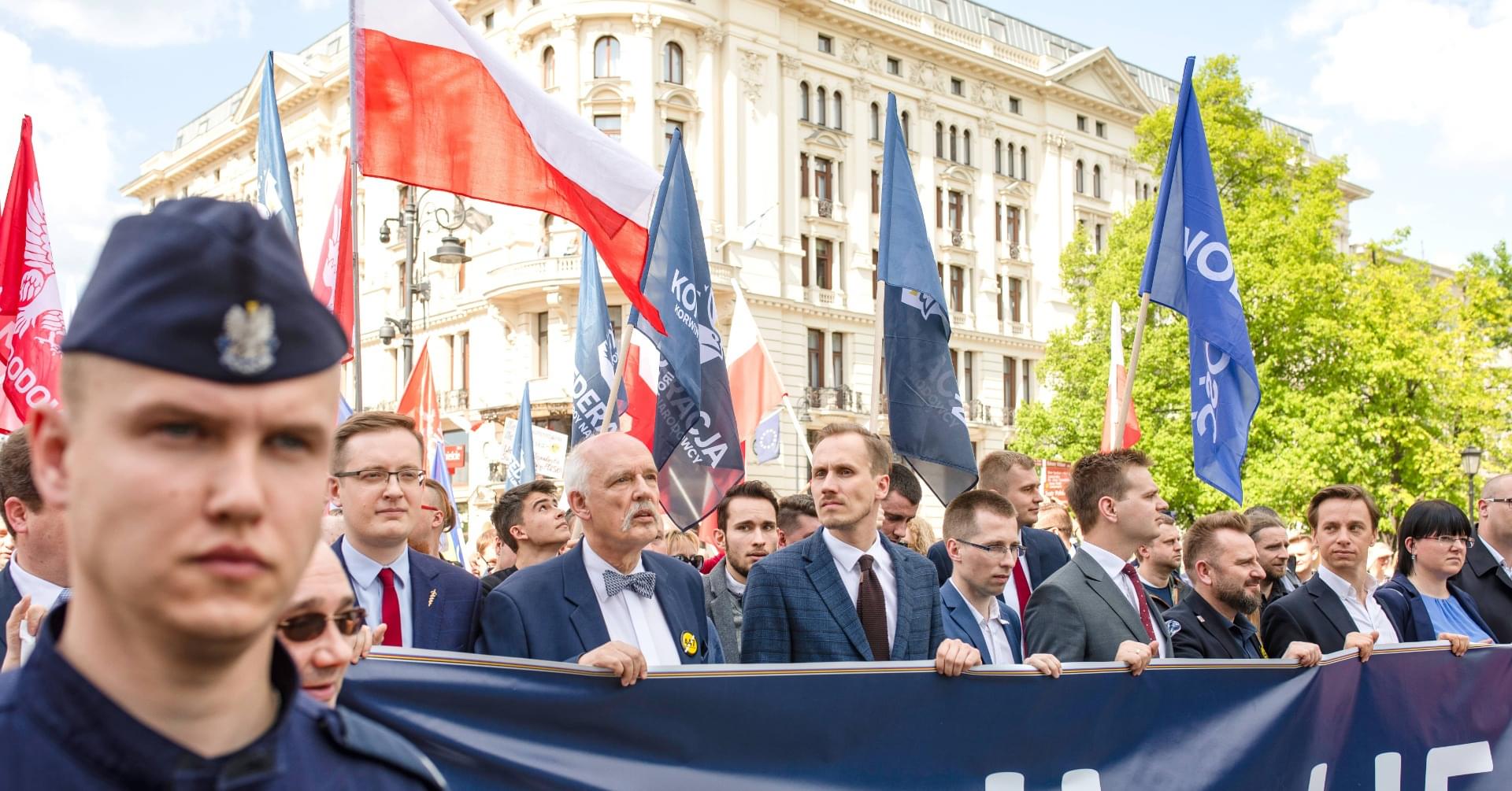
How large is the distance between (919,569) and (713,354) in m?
4.10

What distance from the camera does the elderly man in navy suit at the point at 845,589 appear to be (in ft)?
15.6

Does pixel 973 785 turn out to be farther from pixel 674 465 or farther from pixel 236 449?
pixel 674 465

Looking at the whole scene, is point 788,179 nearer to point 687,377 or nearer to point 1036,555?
point 687,377

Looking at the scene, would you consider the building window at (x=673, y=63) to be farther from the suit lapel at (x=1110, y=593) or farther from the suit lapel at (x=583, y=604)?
the suit lapel at (x=583, y=604)

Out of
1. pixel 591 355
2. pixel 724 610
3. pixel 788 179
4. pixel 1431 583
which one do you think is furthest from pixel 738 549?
pixel 788 179

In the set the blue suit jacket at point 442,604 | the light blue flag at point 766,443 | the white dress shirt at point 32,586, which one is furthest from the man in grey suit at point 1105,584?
the light blue flag at point 766,443

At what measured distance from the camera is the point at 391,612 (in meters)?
4.26

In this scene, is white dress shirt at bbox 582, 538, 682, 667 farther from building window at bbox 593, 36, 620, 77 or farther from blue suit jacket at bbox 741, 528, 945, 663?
building window at bbox 593, 36, 620, 77

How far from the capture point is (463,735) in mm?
3590

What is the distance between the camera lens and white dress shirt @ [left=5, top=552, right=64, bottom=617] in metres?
3.70

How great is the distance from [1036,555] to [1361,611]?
175 cm

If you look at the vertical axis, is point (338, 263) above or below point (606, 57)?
below

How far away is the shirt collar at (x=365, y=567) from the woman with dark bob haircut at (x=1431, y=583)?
4.60 metres

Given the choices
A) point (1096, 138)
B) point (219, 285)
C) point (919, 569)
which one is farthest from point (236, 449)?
point (1096, 138)
